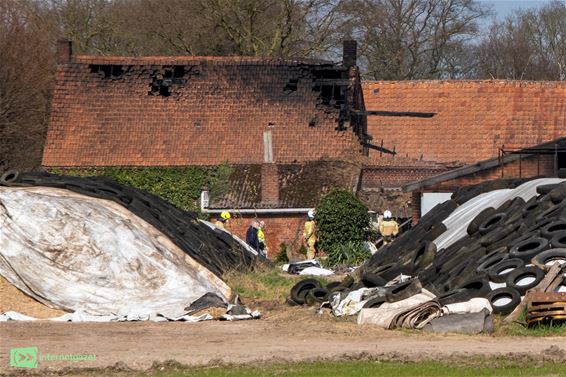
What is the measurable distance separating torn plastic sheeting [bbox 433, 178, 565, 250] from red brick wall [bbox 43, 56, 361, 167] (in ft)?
68.8

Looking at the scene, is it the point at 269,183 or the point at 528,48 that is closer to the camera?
the point at 269,183

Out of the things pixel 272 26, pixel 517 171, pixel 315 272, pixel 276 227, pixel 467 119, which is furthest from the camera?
pixel 272 26

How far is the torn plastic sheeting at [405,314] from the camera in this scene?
21.7 meters

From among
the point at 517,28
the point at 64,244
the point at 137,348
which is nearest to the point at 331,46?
the point at 517,28

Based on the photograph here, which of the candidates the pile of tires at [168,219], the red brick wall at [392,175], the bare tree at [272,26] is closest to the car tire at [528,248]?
the pile of tires at [168,219]

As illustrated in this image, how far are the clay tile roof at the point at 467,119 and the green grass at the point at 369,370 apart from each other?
121 feet

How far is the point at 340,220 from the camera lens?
137 feet

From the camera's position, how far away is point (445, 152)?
183ft

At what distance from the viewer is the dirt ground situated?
1825 centimetres

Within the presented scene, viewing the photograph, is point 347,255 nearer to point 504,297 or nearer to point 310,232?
point 310,232

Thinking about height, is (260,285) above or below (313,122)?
below

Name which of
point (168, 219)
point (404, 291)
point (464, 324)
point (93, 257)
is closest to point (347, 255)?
point (168, 219)

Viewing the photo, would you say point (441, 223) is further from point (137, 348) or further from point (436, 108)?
point (436, 108)

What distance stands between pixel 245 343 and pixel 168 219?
1030 cm
